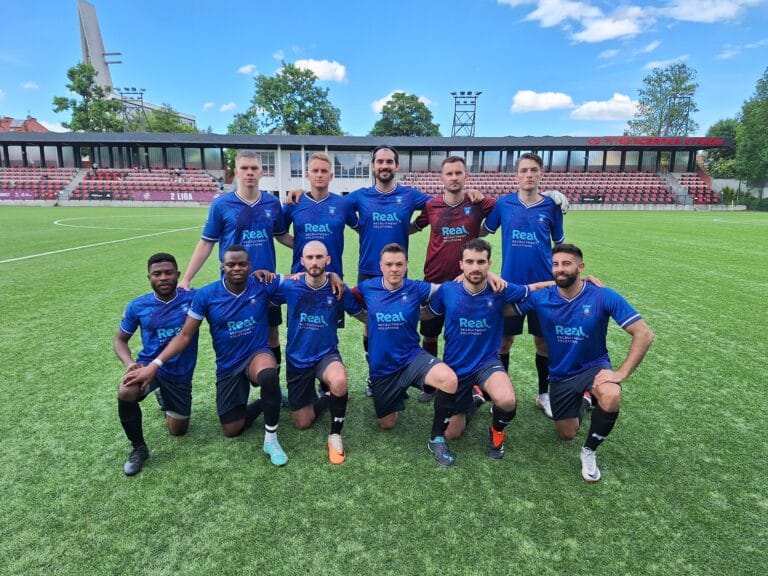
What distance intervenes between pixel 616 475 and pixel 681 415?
1240 millimetres

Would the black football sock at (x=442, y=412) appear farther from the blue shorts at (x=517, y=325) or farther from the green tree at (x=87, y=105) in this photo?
the green tree at (x=87, y=105)

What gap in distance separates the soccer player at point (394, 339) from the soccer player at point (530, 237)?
2.94ft

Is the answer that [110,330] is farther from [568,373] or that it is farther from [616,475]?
[616,475]

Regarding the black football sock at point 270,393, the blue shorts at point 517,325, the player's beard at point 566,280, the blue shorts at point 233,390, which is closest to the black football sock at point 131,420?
the blue shorts at point 233,390

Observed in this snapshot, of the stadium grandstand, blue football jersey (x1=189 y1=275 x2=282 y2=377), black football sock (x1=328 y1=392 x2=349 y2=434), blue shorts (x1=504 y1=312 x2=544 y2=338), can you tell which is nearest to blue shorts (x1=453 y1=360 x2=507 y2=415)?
blue shorts (x1=504 y1=312 x2=544 y2=338)

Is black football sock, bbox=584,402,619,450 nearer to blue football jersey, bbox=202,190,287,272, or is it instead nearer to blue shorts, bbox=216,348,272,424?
blue shorts, bbox=216,348,272,424

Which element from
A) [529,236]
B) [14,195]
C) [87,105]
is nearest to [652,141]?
[529,236]

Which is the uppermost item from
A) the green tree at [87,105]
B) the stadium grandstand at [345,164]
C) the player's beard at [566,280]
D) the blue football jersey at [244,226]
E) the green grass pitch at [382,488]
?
the green tree at [87,105]

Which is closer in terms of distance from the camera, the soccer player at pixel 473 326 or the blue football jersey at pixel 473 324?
the soccer player at pixel 473 326

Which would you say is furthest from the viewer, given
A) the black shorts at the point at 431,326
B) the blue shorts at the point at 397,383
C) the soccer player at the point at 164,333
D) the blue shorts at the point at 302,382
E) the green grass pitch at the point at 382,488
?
the black shorts at the point at 431,326

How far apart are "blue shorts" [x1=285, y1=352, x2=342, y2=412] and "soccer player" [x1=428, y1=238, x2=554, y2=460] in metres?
1.04

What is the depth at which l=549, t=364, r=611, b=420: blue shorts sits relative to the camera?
10.9ft

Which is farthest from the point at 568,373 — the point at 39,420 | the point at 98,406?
the point at 39,420

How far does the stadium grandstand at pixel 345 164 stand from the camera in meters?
42.0
